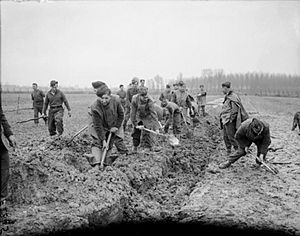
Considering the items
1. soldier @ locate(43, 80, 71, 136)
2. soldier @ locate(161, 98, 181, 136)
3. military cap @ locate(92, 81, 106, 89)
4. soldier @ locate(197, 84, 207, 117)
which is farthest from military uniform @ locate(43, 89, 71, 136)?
soldier @ locate(197, 84, 207, 117)

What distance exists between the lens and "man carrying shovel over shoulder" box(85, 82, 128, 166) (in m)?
4.29

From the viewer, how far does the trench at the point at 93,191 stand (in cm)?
290

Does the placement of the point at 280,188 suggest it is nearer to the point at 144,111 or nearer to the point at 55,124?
the point at 144,111

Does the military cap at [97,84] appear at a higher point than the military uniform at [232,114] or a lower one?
higher

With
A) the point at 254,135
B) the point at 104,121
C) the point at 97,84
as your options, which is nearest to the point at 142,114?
the point at 104,121

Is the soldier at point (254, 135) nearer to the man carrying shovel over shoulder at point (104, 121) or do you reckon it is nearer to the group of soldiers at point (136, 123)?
the group of soldiers at point (136, 123)

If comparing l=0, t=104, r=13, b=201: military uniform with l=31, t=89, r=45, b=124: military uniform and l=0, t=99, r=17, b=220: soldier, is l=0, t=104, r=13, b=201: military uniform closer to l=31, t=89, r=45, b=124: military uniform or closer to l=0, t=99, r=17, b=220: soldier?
l=0, t=99, r=17, b=220: soldier

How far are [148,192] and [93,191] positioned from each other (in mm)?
1008

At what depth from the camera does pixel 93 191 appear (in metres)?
3.40

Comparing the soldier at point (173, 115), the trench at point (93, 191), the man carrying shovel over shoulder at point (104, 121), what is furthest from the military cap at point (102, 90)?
the soldier at point (173, 115)

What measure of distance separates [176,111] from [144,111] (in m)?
1.88

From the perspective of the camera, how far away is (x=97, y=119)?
433cm

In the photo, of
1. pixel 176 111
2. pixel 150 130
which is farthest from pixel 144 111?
pixel 176 111

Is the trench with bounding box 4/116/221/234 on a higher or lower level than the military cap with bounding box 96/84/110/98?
lower
